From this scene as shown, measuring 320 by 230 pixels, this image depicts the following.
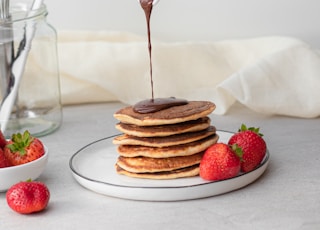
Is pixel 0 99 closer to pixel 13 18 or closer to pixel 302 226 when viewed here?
pixel 13 18

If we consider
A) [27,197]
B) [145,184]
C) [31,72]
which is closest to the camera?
[27,197]

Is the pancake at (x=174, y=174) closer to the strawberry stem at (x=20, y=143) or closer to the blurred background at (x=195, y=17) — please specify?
the strawberry stem at (x=20, y=143)

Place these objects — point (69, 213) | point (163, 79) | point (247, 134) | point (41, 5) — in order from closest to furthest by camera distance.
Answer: point (69, 213) → point (247, 134) → point (41, 5) → point (163, 79)

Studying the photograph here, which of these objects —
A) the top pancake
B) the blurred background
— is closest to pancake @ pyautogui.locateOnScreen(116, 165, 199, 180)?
the top pancake

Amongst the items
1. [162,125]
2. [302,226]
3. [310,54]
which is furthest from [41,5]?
[302,226]

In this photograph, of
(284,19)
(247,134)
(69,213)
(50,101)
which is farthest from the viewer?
(284,19)

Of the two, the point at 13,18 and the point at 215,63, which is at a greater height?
the point at 13,18

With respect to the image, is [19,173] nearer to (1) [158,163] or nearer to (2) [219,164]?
(1) [158,163]

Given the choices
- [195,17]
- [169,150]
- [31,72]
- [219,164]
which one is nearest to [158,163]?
[169,150]
